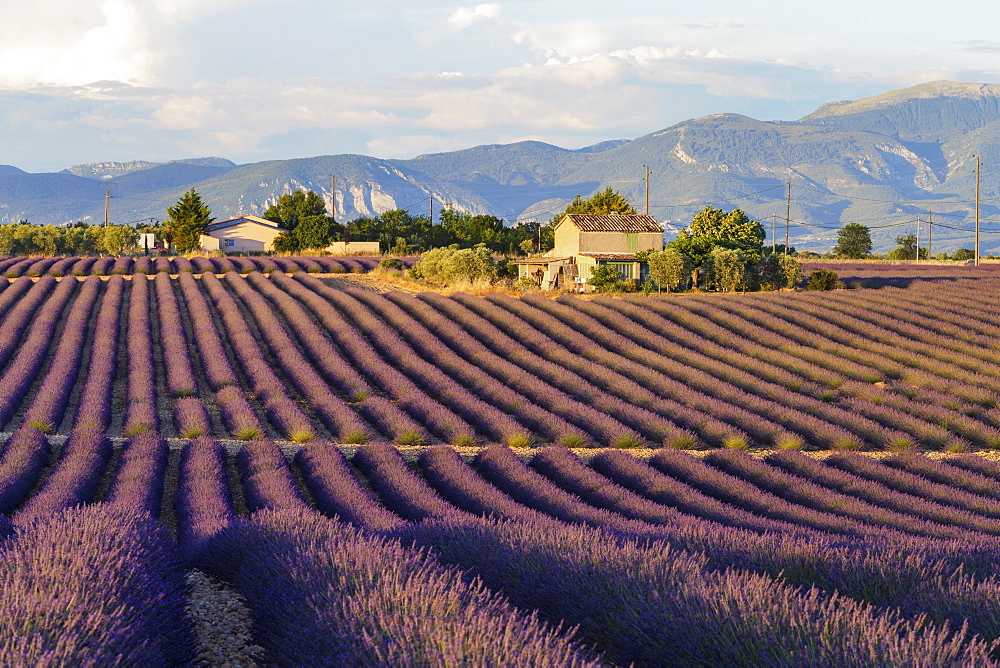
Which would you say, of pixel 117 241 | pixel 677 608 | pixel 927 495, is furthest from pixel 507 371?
pixel 117 241

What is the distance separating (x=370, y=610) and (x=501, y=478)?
7.34 meters

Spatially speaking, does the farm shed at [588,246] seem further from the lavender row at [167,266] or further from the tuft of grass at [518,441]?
the tuft of grass at [518,441]

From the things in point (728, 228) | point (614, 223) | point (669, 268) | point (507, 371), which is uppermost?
point (614, 223)

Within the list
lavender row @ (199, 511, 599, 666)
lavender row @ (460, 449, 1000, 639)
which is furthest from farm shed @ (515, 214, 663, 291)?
lavender row @ (199, 511, 599, 666)

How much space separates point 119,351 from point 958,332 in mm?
22554

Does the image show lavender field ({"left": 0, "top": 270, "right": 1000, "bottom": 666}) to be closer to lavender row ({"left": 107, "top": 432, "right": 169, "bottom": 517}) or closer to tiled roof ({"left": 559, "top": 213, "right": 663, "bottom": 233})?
lavender row ({"left": 107, "top": 432, "right": 169, "bottom": 517})

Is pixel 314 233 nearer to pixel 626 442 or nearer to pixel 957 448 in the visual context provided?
pixel 626 442

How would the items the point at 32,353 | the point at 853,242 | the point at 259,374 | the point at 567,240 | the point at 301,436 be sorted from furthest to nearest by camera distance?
the point at 853,242, the point at 567,240, the point at 32,353, the point at 259,374, the point at 301,436

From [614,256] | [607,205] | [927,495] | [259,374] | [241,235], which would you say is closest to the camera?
[927,495]

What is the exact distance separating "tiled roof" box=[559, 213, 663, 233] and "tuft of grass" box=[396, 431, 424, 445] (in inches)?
1137

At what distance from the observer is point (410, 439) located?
1484 centimetres

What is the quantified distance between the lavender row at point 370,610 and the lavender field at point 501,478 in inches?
0.9

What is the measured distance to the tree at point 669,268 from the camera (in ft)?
115

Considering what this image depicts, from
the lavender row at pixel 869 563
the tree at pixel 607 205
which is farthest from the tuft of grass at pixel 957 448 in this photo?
the tree at pixel 607 205
